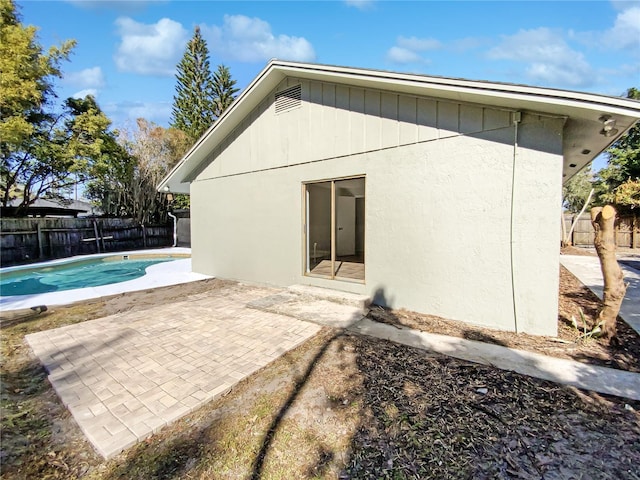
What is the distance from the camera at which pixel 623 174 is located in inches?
608

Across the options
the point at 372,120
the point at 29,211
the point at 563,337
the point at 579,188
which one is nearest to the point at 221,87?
the point at 29,211

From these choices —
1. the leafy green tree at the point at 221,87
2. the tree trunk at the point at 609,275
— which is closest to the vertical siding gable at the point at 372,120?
the tree trunk at the point at 609,275

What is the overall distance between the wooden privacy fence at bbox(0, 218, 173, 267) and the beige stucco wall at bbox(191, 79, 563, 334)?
11461 mm

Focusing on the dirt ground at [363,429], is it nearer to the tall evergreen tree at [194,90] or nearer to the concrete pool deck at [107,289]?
the concrete pool deck at [107,289]

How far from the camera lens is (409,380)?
2.89m

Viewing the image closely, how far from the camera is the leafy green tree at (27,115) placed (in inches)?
426

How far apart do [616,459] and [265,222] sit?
21.1ft

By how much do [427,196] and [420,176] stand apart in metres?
0.35

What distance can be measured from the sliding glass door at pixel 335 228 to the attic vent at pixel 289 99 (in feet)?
5.86

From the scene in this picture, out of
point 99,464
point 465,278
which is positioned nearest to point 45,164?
point 99,464

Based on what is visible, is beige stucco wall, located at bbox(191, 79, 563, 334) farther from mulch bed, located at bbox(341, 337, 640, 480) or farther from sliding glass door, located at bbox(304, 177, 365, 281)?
mulch bed, located at bbox(341, 337, 640, 480)

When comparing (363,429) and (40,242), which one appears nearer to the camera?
(363,429)

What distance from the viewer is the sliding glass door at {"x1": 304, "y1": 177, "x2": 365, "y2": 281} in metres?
6.44

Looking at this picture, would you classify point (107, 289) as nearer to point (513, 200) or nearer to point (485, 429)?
point (485, 429)
